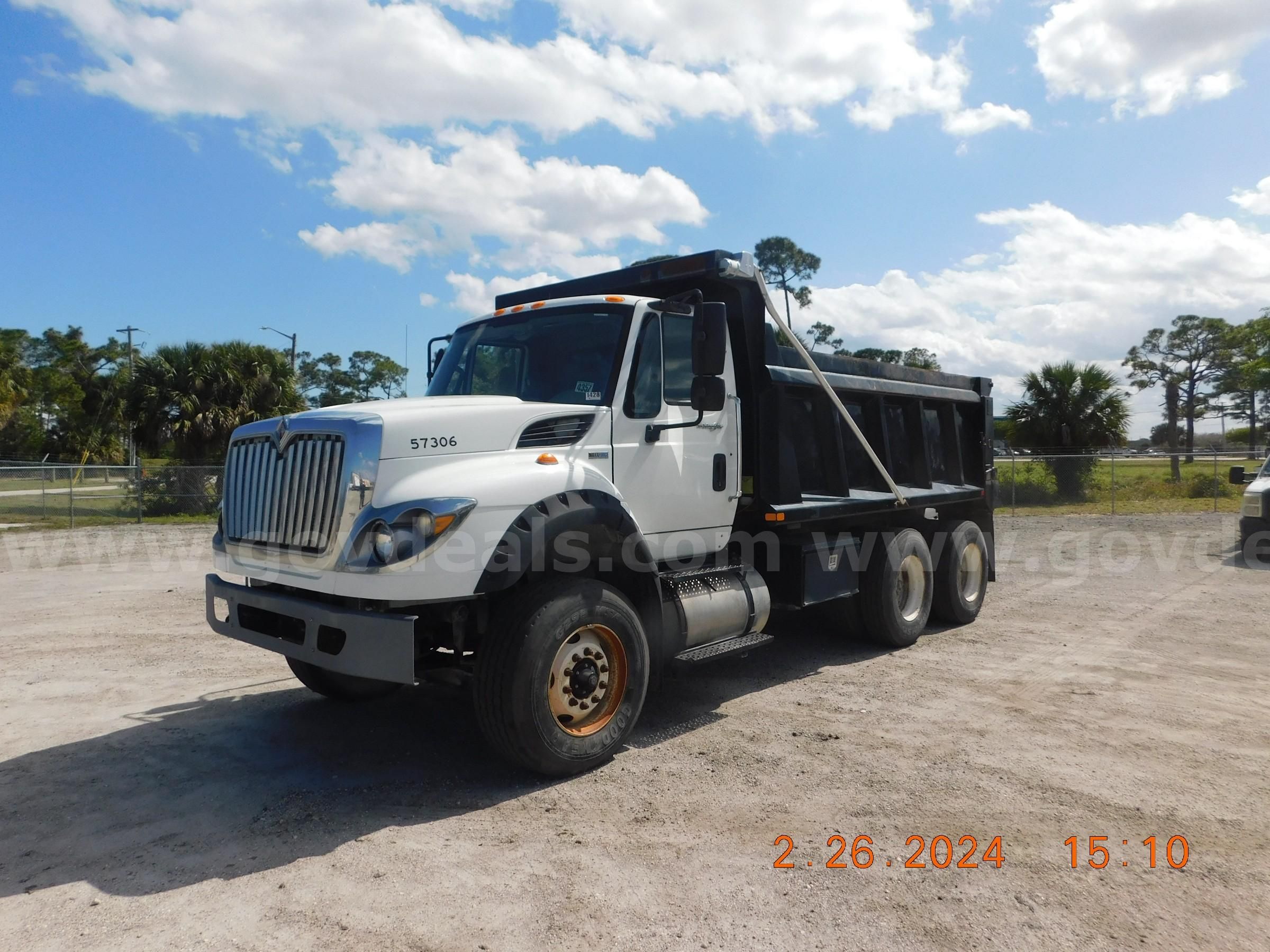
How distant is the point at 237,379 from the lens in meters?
25.0

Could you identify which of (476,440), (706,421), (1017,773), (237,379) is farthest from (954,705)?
(237,379)

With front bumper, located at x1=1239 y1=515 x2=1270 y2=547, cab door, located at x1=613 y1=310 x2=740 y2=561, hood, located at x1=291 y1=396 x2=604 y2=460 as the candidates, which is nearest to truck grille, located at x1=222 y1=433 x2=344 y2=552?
hood, located at x1=291 y1=396 x2=604 y2=460

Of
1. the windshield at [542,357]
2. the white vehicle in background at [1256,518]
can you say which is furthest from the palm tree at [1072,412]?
the windshield at [542,357]

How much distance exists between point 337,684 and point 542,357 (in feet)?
8.82

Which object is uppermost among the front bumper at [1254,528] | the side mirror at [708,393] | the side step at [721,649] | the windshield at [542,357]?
the windshield at [542,357]

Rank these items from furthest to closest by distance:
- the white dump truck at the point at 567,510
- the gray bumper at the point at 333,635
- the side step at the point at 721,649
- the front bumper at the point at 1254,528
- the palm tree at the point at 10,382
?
the palm tree at the point at 10,382 → the front bumper at the point at 1254,528 → the side step at the point at 721,649 → the white dump truck at the point at 567,510 → the gray bumper at the point at 333,635

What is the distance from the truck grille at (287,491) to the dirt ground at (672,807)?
136 centimetres

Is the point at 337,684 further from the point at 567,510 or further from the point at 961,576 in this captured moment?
the point at 961,576

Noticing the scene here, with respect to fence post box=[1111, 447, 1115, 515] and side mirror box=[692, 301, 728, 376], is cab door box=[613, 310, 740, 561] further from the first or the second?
fence post box=[1111, 447, 1115, 515]

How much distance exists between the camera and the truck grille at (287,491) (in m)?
4.57

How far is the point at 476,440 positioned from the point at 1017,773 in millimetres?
3480

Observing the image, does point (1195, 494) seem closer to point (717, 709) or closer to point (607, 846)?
point (717, 709)

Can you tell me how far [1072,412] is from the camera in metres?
27.1

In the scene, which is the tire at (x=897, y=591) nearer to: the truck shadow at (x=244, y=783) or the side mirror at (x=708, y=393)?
the truck shadow at (x=244, y=783)
